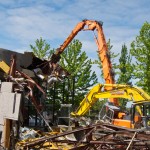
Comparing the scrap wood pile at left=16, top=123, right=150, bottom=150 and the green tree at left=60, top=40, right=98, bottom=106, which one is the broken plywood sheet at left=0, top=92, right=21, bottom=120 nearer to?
the scrap wood pile at left=16, top=123, right=150, bottom=150

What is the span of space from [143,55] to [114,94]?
1176 centimetres

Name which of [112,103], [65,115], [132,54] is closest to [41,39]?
[132,54]

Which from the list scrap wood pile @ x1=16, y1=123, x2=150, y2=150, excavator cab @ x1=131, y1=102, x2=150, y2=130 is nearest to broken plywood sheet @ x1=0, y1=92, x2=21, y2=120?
scrap wood pile @ x1=16, y1=123, x2=150, y2=150

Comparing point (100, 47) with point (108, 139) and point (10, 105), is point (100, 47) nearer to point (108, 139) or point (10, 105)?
point (10, 105)

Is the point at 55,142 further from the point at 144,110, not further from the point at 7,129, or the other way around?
the point at 144,110

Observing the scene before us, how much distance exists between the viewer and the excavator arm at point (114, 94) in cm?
1662

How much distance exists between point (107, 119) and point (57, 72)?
8.59 m

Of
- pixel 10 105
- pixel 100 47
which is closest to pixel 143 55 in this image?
pixel 100 47

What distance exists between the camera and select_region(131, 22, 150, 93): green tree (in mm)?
28047

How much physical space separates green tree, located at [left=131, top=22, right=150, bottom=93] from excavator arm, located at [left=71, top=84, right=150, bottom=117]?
9.37 metres

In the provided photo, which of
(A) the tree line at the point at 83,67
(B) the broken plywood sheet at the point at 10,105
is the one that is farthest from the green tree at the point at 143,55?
(B) the broken plywood sheet at the point at 10,105

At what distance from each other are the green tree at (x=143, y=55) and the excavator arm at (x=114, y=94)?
9366 millimetres

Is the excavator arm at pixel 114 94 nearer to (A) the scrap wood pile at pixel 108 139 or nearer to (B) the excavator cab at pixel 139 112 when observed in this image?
(B) the excavator cab at pixel 139 112

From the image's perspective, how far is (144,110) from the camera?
600 inches
